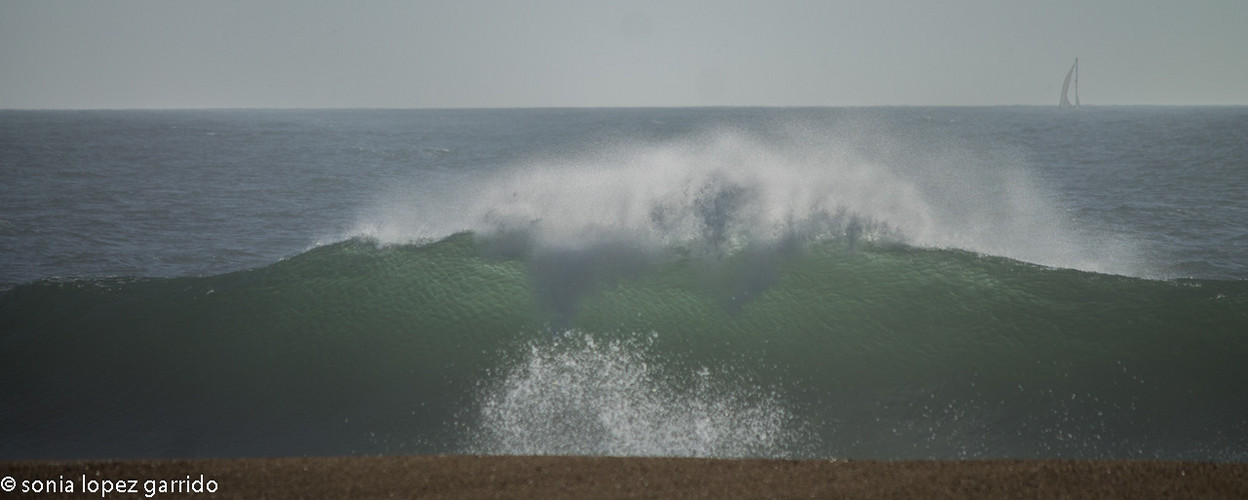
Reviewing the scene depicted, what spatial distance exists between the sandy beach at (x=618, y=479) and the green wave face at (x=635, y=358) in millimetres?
1262

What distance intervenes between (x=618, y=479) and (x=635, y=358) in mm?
2594

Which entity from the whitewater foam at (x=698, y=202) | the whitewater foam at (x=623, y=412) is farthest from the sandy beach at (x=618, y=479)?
the whitewater foam at (x=698, y=202)

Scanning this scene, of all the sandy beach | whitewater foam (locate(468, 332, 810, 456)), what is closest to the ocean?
whitewater foam (locate(468, 332, 810, 456))

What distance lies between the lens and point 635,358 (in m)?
7.16

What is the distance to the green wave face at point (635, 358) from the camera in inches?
246

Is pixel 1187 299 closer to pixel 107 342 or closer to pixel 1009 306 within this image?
pixel 1009 306

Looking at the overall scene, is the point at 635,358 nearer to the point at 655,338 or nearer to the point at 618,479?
the point at 655,338

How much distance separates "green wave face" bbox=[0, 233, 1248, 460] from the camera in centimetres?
626

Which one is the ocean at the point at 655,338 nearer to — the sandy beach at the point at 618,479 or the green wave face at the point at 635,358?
the green wave face at the point at 635,358

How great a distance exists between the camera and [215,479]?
457cm

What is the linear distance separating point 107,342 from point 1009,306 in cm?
1048

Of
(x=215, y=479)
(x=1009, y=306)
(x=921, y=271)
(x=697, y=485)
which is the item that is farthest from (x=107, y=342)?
(x=1009, y=306)

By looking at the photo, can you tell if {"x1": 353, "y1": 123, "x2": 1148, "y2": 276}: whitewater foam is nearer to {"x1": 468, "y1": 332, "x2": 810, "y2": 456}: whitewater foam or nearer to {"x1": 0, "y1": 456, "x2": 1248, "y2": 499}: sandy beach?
{"x1": 468, "y1": 332, "x2": 810, "y2": 456}: whitewater foam

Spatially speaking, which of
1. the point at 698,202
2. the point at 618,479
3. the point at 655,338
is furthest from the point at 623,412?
the point at 698,202
